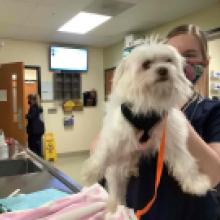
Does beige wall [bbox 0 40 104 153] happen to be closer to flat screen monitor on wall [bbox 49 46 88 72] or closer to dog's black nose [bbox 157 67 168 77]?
flat screen monitor on wall [bbox 49 46 88 72]

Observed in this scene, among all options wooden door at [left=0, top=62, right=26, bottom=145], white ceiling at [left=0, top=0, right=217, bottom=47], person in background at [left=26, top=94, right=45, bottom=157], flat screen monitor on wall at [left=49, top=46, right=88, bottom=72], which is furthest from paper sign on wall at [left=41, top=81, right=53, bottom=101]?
wooden door at [left=0, top=62, right=26, bottom=145]

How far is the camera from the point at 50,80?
283 inches

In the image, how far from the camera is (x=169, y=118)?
1.01 metres

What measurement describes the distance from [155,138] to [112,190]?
0.27 meters

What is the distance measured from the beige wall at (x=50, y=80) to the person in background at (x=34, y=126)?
3.36ft

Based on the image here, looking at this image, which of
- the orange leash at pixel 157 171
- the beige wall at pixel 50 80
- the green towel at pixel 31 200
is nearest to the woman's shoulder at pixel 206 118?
the orange leash at pixel 157 171

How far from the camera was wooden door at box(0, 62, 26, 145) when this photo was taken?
5578 millimetres

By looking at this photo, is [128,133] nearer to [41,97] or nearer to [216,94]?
[216,94]

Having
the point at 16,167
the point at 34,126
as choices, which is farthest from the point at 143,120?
the point at 34,126

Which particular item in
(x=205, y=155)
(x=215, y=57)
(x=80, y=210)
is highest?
(x=215, y=57)

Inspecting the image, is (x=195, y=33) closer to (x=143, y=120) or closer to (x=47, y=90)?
(x=143, y=120)

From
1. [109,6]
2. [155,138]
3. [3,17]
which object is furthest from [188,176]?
[3,17]

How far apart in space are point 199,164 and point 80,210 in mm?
468

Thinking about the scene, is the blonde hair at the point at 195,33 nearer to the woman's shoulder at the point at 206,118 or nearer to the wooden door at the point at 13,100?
the woman's shoulder at the point at 206,118
